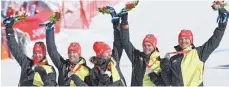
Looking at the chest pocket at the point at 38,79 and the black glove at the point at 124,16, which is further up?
the black glove at the point at 124,16

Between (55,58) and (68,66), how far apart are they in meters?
0.18

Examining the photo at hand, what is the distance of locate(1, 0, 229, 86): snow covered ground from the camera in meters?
5.99

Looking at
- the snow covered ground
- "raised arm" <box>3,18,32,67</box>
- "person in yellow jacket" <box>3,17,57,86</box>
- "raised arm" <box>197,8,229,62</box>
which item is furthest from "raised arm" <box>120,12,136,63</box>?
"raised arm" <box>3,18,32,67</box>

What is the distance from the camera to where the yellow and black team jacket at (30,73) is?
5.78 meters

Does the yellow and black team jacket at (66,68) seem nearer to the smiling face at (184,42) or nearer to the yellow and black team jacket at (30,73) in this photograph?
the yellow and black team jacket at (30,73)

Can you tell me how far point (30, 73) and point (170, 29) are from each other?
147cm

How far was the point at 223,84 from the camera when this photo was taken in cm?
603

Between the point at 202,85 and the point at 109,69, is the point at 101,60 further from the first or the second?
the point at 202,85

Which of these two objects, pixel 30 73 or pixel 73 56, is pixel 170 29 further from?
pixel 30 73

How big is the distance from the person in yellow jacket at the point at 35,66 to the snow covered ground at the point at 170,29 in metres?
0.39

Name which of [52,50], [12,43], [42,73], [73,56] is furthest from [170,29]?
[12,43]

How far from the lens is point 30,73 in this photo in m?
5.87

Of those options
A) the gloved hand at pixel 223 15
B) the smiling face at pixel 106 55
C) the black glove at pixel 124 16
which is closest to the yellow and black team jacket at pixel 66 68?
the smiling face at pixel 106 55

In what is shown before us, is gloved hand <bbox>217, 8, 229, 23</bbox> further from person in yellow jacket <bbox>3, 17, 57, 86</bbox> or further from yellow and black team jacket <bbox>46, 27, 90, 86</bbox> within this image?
person in yellow jacket <bbox>3, 17, 57, 86</bbox>
